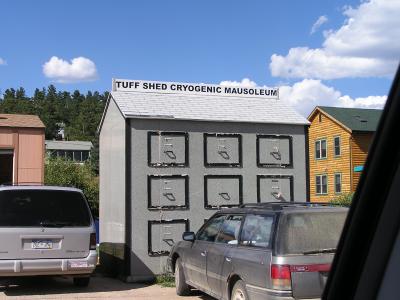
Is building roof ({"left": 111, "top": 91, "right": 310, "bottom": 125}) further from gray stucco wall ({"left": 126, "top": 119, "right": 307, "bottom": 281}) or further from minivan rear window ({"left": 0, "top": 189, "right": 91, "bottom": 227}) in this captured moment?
minivan rear window ({"left": 0, "top": 189, "right": 91, "bottom": 227})

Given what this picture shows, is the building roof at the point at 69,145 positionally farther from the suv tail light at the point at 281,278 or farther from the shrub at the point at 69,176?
the suv tail light at the point at 281,278

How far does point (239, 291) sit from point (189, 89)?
7.36 m

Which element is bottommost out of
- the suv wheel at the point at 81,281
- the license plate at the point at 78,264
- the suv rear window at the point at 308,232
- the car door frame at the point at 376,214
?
the suv wheel at the point at 81,281

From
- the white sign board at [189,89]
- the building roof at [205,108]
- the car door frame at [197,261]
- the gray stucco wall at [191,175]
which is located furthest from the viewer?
the white sign board at [189,89]

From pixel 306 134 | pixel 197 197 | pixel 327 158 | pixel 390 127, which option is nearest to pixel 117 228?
pixel 197 197

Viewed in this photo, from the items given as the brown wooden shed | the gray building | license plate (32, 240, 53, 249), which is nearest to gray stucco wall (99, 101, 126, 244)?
the gray building

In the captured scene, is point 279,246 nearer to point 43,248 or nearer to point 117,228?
point 43,248

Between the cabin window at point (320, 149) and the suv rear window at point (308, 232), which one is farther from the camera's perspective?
the cabin window at point (320, 149)

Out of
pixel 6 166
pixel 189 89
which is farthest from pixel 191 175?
pixel 6 166

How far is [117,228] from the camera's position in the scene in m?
12.2

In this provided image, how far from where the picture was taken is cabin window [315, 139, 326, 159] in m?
41.4

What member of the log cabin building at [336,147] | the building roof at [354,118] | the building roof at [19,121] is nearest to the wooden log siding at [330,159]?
the log cabin building at [336,147]

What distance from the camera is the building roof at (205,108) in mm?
12148

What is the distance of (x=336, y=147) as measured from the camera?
3997cm
